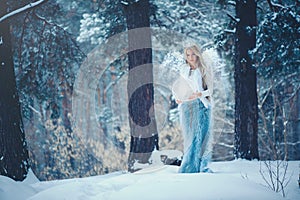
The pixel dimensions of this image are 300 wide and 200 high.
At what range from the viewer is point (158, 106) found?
118 inches

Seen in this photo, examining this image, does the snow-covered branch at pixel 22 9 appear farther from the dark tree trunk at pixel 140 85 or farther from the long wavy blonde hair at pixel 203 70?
the long wavy blonde hair at pixel 203 70

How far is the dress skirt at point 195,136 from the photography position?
2.89 m

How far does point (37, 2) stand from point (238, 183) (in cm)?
215

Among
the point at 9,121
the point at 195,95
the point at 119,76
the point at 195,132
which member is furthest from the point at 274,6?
the point at 9,121

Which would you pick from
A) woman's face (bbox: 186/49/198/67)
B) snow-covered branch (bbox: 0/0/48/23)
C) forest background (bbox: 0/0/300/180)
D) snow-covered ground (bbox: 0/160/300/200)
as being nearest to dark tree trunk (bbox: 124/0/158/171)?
forest background (bbox: 0/0/300/180)

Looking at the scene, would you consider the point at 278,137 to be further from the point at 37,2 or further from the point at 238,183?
the point at 37,2

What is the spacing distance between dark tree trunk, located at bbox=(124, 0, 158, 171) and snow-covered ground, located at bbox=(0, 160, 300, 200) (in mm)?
200

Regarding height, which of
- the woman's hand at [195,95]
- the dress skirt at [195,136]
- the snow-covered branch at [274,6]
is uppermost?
the snow-covered branch at [274,6]

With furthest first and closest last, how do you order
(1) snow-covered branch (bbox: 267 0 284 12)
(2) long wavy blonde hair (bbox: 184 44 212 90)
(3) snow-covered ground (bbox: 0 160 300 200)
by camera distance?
(1) snow-covered branch (bbox: 267 0 284 12) < (2) long wavy blonde hair (bbox: 184 44 212 90) < (3) snow-covered ground (bbox: 0 160 300 200)

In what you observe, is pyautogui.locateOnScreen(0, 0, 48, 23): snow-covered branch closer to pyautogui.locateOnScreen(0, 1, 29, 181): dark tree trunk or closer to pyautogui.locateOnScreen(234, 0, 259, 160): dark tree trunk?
pyautogui.locateOnScreen(0, 1, 29, 181): dark tree trunk

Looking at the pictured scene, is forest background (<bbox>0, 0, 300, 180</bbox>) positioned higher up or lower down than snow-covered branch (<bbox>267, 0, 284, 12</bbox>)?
lower down

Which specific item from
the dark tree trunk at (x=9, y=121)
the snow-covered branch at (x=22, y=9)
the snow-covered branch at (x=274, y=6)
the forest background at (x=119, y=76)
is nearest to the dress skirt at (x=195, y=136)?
the forest background at (x=119, y=76)

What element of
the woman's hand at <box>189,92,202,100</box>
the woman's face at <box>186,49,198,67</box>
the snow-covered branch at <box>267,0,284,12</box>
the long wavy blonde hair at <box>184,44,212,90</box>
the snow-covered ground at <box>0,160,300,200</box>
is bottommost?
the snow-covered ground at <box>0,160,300,200</box>

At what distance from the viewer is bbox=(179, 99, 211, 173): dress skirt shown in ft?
9.47
